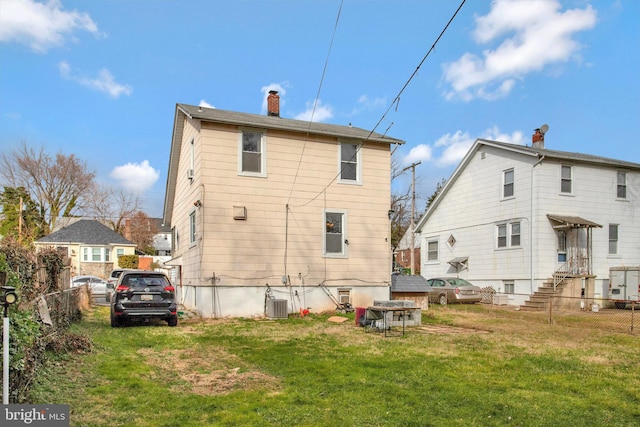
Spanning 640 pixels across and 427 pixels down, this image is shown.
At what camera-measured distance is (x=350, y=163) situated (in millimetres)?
18000

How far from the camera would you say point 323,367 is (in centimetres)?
782

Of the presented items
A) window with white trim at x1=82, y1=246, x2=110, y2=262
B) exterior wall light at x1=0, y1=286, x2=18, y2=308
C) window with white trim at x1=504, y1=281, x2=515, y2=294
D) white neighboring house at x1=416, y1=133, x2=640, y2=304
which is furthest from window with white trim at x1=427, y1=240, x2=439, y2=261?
window with white trim at x1=82, y1=246, x2=110, y2=262

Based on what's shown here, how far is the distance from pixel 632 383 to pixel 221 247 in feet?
38.9

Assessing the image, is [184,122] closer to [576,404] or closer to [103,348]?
[103,348]

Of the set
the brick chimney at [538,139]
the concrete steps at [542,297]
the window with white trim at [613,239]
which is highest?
the brick chimney at [538,139]

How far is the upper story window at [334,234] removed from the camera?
690 inches

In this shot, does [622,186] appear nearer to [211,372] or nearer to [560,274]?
[560,274]

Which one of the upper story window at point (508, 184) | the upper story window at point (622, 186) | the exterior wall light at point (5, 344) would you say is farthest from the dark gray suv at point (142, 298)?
the upper story window at point (622, 186)

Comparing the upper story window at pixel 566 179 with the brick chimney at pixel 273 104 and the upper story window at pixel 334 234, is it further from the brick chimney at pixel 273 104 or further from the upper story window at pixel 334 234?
the brick chimney at pixel 273 104

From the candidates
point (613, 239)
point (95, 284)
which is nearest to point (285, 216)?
point (95, 284)

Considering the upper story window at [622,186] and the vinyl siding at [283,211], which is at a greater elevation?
the upper story window at [622,186]

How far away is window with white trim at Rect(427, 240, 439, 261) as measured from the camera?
1182 inches

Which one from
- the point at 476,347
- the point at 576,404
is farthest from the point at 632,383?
the point at 476,347

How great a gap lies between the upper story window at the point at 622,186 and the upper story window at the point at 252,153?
19491 mm
